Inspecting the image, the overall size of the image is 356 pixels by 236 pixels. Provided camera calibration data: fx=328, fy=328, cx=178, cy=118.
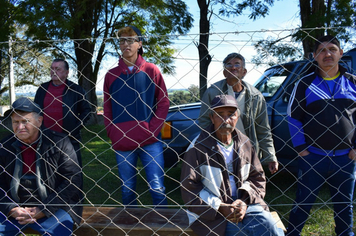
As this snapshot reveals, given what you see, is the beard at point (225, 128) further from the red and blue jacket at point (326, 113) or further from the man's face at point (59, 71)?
the man's face at point (59, 71)

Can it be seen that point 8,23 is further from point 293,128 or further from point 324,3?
point 293,128

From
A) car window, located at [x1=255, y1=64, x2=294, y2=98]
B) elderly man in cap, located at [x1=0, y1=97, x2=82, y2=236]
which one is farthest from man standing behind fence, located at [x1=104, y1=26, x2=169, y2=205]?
car window, located at [x1=255, y1=64, x2=294, y2=98]

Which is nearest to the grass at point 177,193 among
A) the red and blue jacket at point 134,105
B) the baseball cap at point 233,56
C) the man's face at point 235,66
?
the red and blue jacket at point 134,105

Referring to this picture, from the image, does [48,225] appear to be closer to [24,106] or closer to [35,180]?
[35,180]

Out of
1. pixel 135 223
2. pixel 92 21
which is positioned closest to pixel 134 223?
pixel 135 223

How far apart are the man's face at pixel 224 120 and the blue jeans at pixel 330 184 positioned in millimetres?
720

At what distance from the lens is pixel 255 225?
2.27 metres

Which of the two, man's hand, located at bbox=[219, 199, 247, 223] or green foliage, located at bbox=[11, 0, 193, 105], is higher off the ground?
green foliage, located at bbox=[11, 0, 193, 105]

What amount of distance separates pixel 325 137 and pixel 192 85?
3.80ft

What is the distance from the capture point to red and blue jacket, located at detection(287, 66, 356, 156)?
2.55 meters

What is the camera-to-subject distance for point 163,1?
1070 centimetres

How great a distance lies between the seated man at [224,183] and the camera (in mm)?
2254

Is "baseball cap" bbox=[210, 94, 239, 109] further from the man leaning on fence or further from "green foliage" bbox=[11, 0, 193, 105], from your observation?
"green foliage" bbox=[11, 0, 193, 105]

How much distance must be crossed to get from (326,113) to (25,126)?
2.31 m
